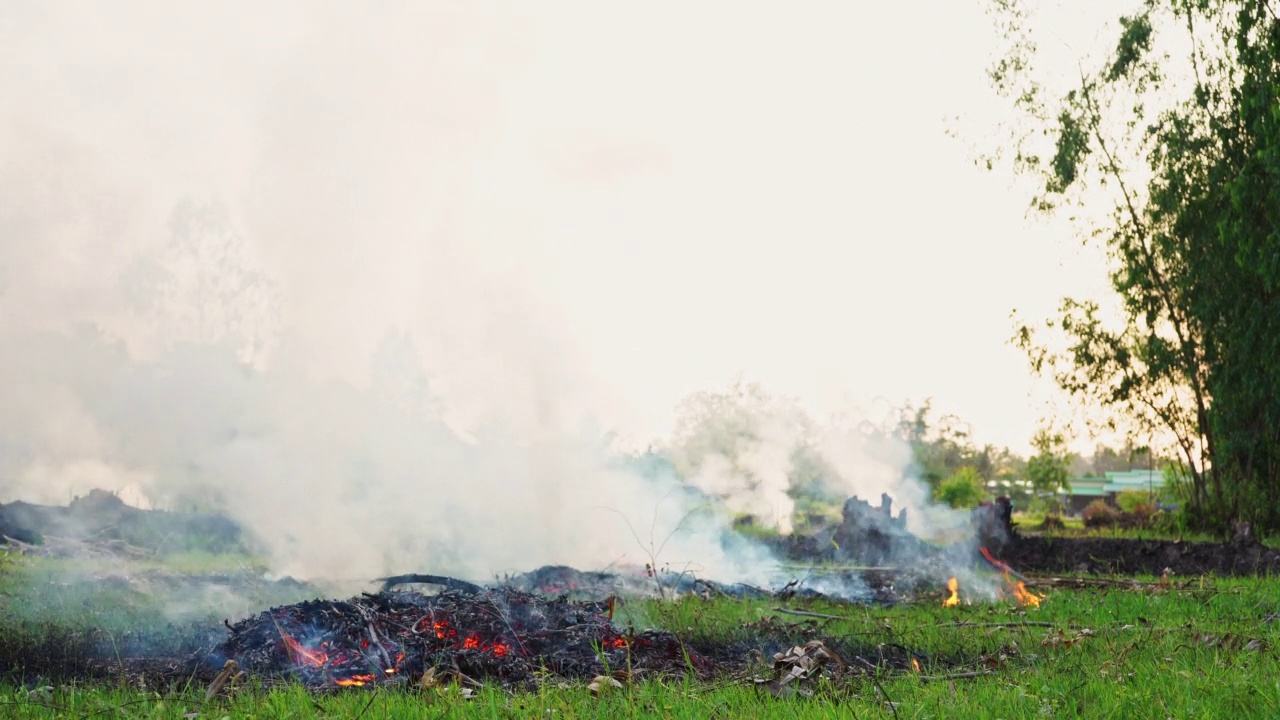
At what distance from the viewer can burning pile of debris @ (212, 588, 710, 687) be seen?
7098 mm

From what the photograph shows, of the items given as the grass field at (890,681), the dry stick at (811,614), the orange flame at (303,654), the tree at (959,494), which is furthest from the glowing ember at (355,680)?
the tree at (959,494)

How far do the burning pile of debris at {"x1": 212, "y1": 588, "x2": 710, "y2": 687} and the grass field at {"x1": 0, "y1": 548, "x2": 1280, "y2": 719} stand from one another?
401mm

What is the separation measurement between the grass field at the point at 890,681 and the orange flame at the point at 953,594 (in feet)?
4.49

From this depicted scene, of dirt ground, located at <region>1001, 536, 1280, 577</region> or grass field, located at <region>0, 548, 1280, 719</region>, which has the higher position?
dirt ground, located at <region>1001, 536, 1280, 577</region>

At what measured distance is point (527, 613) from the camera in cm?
827

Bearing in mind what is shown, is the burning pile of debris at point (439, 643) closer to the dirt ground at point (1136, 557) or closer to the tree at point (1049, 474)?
the dirt ground at point (1136, 557)

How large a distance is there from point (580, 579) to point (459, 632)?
5.60 meters

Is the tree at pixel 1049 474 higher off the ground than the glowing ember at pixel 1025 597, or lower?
higher

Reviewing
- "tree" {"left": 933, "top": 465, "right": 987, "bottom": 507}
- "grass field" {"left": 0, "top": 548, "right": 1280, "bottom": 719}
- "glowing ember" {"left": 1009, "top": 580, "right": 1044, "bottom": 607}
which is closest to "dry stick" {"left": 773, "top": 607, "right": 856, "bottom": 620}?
"grass field" {"left": 0, "top": 548, "right": 1280, "bottom": 719}

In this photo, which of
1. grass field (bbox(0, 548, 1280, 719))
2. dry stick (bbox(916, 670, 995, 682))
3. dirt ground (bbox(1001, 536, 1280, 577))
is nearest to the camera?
grass field (bbox(0, 548, 1280, 719))

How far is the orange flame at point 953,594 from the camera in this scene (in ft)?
38.8

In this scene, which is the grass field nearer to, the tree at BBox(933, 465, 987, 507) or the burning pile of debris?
the burning pile of debris

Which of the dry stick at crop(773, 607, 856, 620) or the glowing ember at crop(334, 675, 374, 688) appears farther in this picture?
the dry stick at crop(773, 607, 856, 620)

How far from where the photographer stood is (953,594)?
12.8 meters
